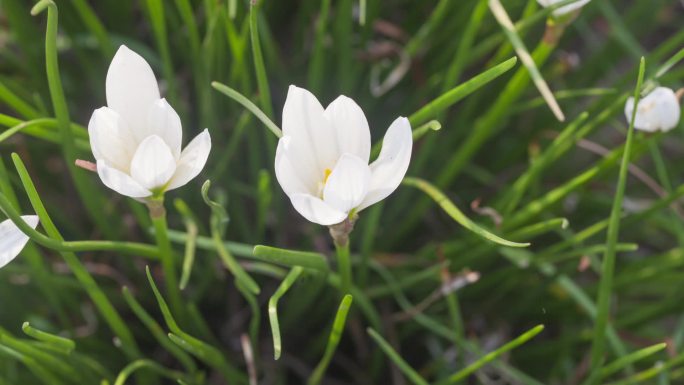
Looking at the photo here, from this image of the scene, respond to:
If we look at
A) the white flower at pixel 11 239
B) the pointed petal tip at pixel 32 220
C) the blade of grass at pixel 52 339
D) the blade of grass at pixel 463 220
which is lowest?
the blade of grass at pixel 52 339

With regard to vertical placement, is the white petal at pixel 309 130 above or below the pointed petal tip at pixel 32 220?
above

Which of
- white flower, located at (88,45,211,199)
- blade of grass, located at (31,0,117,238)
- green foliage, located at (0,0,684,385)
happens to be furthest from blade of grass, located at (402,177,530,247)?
blade of grass, located at (31,0,117,238)

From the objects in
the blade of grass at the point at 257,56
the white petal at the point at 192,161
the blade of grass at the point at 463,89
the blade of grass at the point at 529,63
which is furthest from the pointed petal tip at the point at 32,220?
the blade of grass at the point at 529,63

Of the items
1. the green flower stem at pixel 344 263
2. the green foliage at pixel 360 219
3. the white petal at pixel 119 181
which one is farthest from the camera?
the green foliage at pixel 360 219

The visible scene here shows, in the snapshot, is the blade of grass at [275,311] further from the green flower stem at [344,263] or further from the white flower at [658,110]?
the white flower at [658,110]

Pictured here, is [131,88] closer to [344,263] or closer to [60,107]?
[60,107]

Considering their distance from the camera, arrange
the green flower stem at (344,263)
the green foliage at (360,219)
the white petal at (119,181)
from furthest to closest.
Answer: the green foliage at (360,219) → the green flower stem at (344,263) → the white petal at (119,181)

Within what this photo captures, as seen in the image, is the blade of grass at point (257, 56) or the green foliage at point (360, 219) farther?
the green foliage at point (360, 219)
